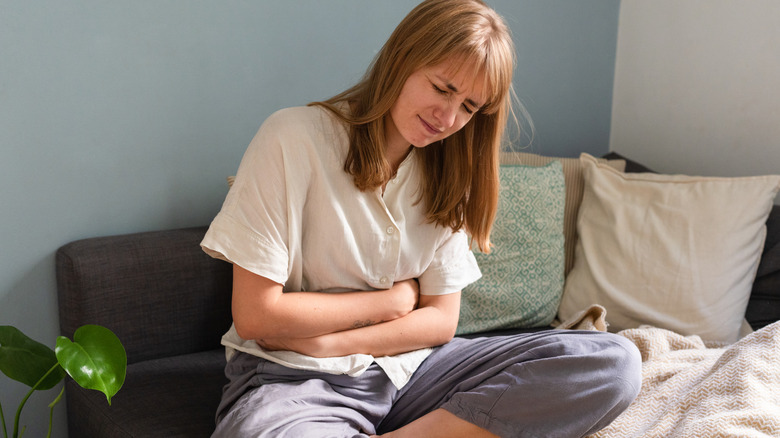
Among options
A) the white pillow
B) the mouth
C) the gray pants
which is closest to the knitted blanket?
the gray pants

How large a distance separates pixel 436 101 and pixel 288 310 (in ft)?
1.36

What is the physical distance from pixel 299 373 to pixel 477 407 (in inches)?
11.5

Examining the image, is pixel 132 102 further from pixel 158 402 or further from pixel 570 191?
pixel 570 191

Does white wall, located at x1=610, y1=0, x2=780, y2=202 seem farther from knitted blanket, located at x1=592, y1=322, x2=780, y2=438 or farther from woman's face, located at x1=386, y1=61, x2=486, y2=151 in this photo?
woman's face, located at x1=386, y1=61, x2=486, y2=151

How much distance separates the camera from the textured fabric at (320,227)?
44.5 inches

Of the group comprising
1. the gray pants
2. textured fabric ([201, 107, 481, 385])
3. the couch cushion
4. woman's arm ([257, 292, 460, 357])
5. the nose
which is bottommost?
the couch cushion

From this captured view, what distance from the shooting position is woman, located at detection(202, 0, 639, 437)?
112 cm

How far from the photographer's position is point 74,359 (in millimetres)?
1089

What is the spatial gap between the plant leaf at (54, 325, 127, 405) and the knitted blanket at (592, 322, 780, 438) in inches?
31.2

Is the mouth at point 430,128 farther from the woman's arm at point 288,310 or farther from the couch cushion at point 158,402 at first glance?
the couch cushion at point 158,402

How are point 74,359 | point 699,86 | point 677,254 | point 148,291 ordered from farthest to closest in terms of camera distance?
point 699,86
point 677,254
point 148,291
point 74,359

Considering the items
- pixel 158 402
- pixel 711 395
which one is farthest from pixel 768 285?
pixel 158 402

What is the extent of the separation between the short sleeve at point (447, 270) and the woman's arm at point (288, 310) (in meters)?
0.14

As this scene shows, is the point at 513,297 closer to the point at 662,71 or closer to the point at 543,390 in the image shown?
the point at 543,390
